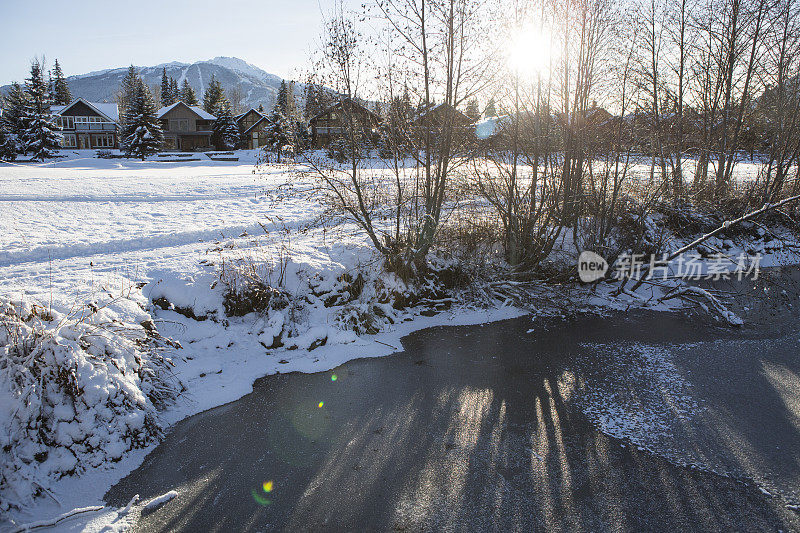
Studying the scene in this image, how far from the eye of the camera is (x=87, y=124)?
57.1 meters

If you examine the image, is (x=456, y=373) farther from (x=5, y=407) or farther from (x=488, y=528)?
(x=5, y=407)

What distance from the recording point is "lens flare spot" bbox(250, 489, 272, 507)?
4102mm

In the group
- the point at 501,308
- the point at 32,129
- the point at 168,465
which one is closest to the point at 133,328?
the point at 168,465

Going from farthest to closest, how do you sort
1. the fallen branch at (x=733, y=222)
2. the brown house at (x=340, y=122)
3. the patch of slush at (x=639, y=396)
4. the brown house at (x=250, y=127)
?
the brown house at (x=250, y=127) → the brown house at (x=340, y=122) → the fallen branch at (x=733, y=222) → the patch of slush at (x=639, y=396)

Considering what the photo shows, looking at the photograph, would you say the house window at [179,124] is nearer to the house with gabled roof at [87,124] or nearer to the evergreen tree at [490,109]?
the house with gabled roof at [87,124]

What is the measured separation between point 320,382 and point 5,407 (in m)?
3.28

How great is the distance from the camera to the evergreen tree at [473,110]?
30.5ft

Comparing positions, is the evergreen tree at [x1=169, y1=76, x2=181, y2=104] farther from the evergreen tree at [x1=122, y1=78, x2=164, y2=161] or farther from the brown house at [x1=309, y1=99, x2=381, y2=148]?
the brown house at [x1=309, y1=99, x2=381, y2=148]

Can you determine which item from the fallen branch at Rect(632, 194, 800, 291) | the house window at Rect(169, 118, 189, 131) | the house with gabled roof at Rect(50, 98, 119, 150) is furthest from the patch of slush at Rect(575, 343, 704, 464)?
the house with gabled roof at Rect(50, 98, 119, 150)

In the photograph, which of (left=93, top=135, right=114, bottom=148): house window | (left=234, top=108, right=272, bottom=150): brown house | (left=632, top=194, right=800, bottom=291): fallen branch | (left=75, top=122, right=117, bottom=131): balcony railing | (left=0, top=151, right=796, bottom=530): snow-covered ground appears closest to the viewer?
(left=0, top=151, right=796, bottom=530): snow-covered ground

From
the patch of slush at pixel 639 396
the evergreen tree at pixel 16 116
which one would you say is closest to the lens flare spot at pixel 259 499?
the patch of slush at pixel 639 396

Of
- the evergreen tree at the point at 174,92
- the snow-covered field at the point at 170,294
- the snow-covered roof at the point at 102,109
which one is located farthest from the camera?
the evergreen tree at the point at 174,92

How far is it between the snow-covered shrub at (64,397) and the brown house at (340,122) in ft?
16.6

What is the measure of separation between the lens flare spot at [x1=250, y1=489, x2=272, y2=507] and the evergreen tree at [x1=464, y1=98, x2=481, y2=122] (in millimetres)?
7549
